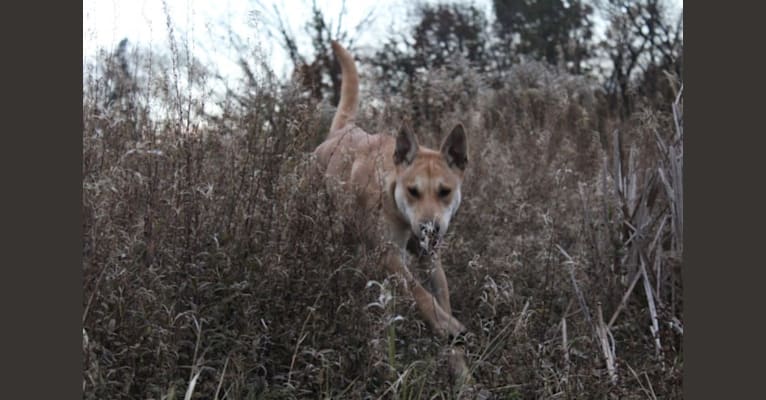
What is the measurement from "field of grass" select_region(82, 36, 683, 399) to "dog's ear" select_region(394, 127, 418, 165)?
690 mm

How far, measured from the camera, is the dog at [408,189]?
13.3 ft

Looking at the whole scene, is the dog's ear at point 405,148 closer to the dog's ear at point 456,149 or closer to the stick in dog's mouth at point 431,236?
the dog's ear at point 456,149

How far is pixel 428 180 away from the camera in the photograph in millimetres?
4652

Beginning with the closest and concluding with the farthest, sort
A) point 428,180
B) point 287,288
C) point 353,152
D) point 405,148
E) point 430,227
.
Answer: point 287,288 < point 430,227 < point 353,152 < point 428,180 < point 405,148

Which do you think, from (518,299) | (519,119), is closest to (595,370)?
(518,299)

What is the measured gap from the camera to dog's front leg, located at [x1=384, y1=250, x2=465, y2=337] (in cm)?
386

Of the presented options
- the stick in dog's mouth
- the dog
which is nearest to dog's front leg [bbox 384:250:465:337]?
the dog

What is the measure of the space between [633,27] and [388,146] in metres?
5.48

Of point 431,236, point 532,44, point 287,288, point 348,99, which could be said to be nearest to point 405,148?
point 431,236

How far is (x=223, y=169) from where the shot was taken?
3703 mm

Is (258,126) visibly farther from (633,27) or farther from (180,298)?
(633,27)

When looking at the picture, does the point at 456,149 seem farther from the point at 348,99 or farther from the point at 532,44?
the point at 532,44

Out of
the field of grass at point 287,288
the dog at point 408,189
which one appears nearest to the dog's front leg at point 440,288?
the dog at point 408,189

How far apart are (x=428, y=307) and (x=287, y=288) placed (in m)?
0.88
